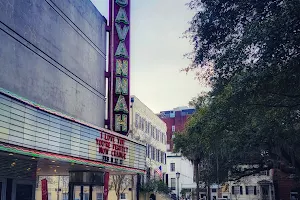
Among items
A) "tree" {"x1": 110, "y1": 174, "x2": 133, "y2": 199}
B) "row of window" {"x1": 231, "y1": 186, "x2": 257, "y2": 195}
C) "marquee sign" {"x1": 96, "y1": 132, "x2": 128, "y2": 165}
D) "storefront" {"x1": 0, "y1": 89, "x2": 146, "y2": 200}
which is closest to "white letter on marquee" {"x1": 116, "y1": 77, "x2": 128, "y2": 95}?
"storefront" {"x1": 0, "y1": 89, "x2": 146, "y2": 200}

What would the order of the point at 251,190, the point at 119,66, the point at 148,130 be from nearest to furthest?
the point at 119,66, the point at 148,130, the point at 251,190

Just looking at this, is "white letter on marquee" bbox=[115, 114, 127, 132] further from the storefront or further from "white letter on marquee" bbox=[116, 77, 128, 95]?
"white letter on marquee" bbox=[116, 77, 128, 95]

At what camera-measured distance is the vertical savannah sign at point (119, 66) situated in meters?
27.0

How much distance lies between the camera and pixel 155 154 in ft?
173

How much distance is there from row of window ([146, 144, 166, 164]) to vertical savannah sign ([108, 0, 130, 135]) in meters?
22.2

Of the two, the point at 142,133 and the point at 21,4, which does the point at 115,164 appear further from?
the point at 142,133

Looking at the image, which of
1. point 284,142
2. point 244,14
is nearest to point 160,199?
point 284,142

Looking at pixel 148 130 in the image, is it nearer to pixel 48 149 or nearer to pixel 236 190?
pixel 236 190

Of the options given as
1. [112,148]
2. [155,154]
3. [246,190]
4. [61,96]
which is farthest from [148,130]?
[61,96]

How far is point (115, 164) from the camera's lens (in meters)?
23.7

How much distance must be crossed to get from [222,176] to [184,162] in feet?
120

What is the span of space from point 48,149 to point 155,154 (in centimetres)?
3680

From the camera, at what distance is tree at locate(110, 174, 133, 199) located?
3778 centimetres

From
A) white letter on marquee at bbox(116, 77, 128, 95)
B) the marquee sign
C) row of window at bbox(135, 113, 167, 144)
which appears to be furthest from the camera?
row of window at bbox(135, 113, 167, 144)
